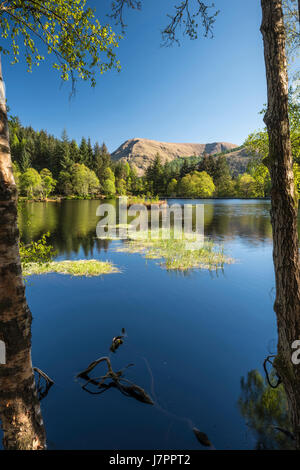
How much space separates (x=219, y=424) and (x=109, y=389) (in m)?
2.26

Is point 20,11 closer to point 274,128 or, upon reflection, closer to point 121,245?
point 274,128

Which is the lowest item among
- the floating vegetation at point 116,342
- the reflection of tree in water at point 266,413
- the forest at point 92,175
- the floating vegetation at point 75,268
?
the reflection of tree in water at point 266,413

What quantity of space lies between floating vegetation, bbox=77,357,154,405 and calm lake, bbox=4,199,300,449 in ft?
0.40

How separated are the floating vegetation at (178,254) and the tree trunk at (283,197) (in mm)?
8907

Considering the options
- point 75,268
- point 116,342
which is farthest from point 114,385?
point 75,268

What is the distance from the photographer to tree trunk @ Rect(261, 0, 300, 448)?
10.3ft

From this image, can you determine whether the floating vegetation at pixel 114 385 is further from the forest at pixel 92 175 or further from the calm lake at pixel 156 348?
the forest at pixel 92 175

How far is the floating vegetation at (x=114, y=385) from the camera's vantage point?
183 inches

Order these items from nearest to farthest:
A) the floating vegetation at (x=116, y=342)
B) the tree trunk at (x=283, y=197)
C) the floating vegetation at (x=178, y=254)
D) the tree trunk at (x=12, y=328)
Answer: the tree trunk at (x=12, y=328) → the tree trunk at (x=283, y=197) → the floating vegetation at (x=116, y=342) → the floating vegetation at (x=178, y=254)

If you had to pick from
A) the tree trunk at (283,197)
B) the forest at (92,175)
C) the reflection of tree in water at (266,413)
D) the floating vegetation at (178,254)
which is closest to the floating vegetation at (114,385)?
the reflection of tree in water at (266,413)

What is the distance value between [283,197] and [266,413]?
3.97 meters

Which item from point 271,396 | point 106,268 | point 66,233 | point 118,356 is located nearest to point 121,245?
point 106,268

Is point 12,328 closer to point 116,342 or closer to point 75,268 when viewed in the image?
point 116,342

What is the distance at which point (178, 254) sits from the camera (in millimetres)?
14289
